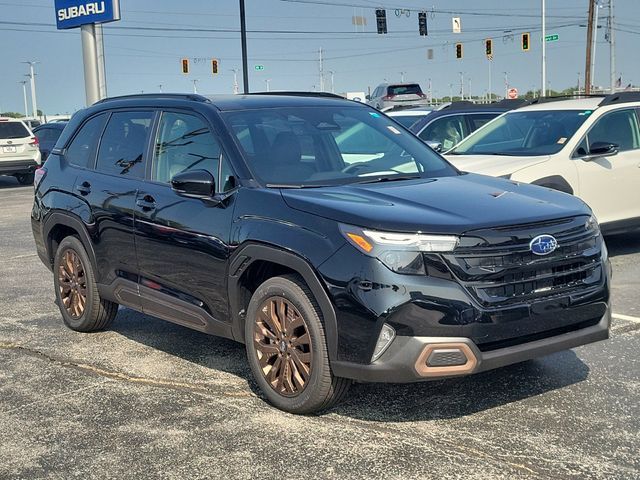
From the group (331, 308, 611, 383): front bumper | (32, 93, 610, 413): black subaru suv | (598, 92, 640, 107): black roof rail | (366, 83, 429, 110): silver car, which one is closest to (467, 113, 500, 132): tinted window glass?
(598, 92, 640, 107): black roof rail

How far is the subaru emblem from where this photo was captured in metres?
4.28

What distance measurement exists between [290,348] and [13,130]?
1938cm

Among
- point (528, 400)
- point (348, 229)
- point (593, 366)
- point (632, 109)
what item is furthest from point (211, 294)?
point (632, 109)

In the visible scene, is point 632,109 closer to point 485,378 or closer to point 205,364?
point 485,378

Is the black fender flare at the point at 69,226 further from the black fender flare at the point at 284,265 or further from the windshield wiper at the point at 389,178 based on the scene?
the windshield wiper at the point at 389,178

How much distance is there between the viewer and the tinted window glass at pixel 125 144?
5.90 meters

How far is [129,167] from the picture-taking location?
595 cm

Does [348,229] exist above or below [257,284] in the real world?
above

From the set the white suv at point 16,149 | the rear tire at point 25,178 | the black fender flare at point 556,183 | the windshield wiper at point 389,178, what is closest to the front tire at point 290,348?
the windshield wiper at point 389,178

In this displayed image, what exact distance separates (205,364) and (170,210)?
1.11 metres

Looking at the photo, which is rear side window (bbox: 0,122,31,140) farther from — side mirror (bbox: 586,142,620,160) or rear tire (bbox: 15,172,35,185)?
side mirror (bbox: 586,142,620,160)

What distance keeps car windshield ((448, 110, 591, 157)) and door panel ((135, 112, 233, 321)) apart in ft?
15.1

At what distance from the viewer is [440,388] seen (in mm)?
5070

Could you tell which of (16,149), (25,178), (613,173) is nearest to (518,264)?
(613,173)
